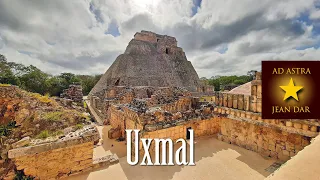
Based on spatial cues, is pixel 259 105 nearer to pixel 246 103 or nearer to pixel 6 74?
pixel 246 103

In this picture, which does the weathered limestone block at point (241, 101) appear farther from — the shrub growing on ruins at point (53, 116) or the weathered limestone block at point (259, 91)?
the shrub growing on ruins at point (53, 116)

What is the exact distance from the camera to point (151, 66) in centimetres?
3441

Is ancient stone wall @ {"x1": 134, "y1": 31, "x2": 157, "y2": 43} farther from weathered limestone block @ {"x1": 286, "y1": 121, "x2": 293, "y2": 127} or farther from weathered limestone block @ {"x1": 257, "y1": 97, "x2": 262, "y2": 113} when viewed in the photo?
weathered limestone block @ {"x1": 286, "y1": 121, "x2": 293, "y2": 127}

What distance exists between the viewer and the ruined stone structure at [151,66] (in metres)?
29.6

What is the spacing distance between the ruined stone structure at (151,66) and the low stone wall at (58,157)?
76.9ft

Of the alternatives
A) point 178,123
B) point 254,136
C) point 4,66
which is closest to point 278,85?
point 254,136

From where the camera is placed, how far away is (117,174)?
4.70 m

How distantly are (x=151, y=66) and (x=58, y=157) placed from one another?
3088 cm

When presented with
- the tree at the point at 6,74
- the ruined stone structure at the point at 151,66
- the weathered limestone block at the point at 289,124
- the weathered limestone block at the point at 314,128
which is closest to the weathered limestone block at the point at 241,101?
the weathered limestone block at the point at 289,124

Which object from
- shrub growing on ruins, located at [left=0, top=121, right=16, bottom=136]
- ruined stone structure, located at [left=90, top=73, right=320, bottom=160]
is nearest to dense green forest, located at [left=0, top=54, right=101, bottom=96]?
shrub growing on ruins, located at [left=0, top=121, right=16, bottom=136]

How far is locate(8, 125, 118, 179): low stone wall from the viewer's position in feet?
13.3

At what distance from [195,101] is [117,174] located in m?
8.05

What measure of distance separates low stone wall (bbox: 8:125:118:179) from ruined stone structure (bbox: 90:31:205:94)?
23433 millimetres

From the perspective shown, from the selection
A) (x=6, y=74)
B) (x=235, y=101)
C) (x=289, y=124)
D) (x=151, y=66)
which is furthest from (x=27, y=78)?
(x=289, y=124)
